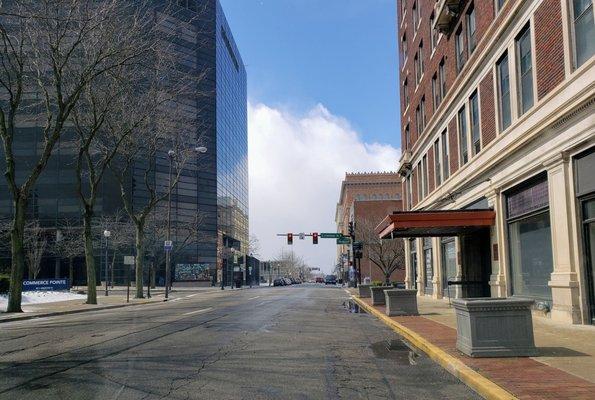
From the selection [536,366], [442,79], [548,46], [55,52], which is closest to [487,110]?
[548,46]

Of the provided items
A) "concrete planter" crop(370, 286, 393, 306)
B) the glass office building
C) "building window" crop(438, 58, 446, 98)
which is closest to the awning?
"concrete planter" crop(370, 286, 393, 306)

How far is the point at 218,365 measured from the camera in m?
9.00

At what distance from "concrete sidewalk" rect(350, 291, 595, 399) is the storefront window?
11.6 meters

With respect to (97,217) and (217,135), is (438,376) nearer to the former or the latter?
(97,217)

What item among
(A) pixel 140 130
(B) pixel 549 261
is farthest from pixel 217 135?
(B) pixel 549 261

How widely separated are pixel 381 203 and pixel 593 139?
263 ft

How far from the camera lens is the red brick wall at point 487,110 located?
18.7 m

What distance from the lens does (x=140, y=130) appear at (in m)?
31.9

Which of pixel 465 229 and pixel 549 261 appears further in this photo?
pixel 465 229

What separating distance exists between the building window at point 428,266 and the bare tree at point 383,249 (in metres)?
17.9

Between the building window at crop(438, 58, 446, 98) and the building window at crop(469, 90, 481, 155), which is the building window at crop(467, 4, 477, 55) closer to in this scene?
the building window at crop(469, 90, 481, 155)

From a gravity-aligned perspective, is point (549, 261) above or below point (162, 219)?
below

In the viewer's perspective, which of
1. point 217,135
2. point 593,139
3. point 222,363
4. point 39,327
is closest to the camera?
point 222,363

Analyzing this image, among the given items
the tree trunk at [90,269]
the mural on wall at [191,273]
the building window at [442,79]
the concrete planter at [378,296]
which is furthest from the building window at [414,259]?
the mural on wall at [191,273]
